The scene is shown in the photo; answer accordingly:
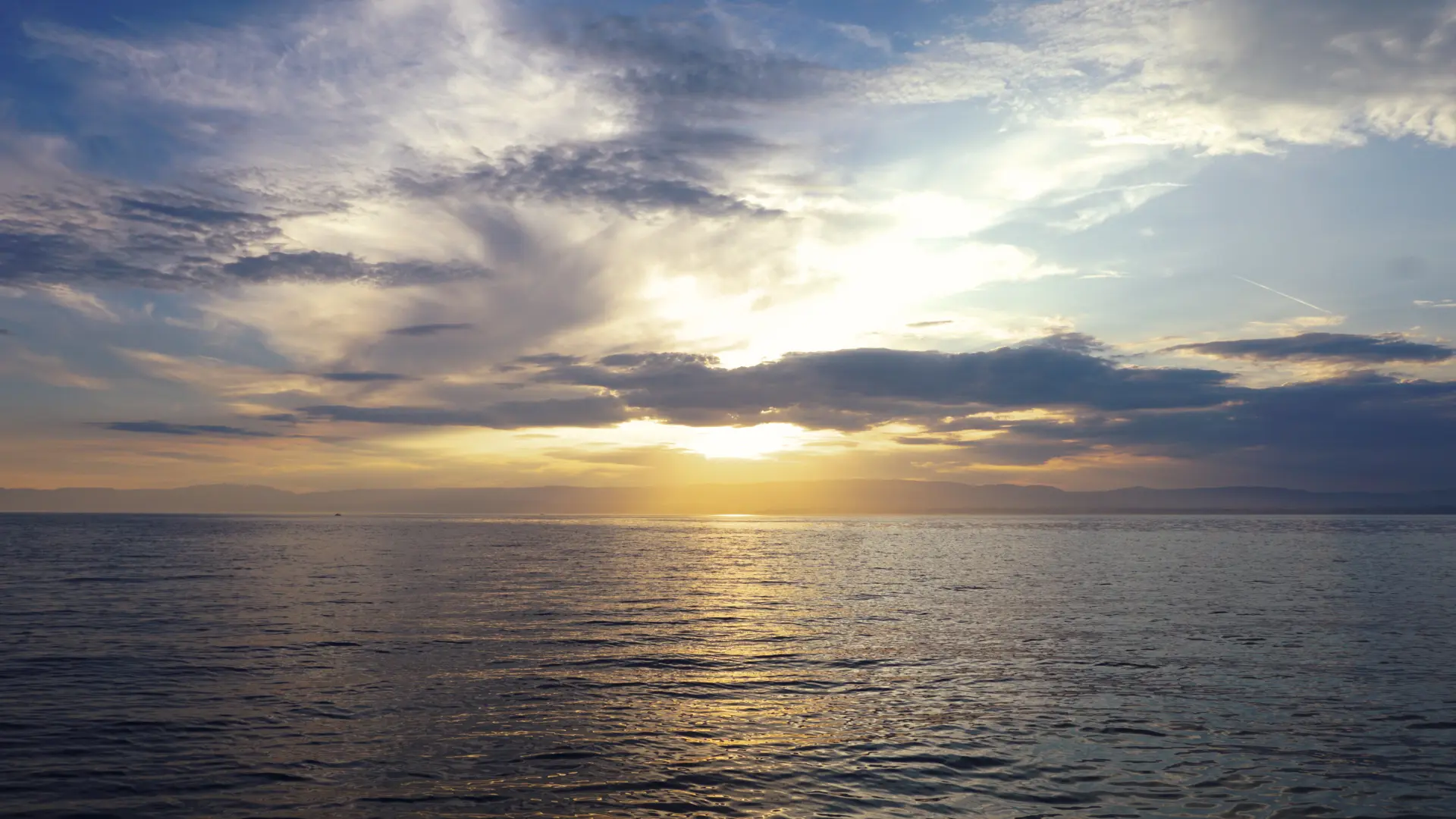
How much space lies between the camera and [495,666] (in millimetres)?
31594

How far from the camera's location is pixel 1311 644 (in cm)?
3666

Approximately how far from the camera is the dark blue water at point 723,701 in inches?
710

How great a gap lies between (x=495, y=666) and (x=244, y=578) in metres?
45.6

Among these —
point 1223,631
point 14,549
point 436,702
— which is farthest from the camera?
point 14,549

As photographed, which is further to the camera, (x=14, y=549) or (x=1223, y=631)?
(x=14, y=549)

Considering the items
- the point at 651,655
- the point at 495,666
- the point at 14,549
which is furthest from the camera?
the point at 14,549

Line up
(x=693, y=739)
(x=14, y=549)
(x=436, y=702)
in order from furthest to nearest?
(x=14, y=549) < (x=436, y=702) < (x=693, y=739)

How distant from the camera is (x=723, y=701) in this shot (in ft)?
87.4

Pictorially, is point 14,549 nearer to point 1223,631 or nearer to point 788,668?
point 788,668

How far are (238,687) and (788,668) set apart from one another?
732 inches

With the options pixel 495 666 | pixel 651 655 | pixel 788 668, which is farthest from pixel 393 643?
pixel 788 668

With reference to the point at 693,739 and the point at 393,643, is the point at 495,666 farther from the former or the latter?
the point at 693,739

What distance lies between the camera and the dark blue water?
1803 centimetres

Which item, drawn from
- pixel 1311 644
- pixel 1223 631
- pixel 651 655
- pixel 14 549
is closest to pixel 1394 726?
pixel 1311 644
